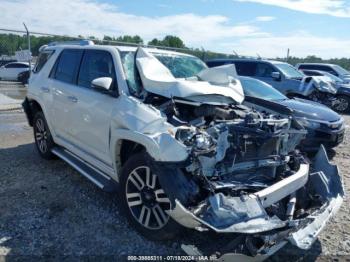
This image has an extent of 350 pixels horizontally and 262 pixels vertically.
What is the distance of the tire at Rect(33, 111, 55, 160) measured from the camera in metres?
6.06

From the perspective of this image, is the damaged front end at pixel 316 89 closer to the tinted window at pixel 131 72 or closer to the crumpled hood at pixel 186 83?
the crumpled hood at pixel 186 83

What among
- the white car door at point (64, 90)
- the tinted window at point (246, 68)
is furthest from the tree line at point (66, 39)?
the white car door at point (64, 90)

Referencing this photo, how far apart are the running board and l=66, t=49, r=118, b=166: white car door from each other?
0.59 feet

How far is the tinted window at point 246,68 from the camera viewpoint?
41.4 feet

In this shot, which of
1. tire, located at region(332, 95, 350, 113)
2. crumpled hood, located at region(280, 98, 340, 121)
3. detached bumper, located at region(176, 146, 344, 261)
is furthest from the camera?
tire, located at region(332, 95, 350, 113)

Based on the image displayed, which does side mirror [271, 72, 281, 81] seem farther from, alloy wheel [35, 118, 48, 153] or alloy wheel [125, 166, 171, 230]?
alloy wheel [125, 166, 171, 230]

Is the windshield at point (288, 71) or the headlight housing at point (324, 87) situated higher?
the windshield at point (288, 71)

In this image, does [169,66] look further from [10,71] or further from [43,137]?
[10,71]

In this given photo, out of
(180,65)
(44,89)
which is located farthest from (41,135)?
(180,65)

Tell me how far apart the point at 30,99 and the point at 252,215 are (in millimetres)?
5008

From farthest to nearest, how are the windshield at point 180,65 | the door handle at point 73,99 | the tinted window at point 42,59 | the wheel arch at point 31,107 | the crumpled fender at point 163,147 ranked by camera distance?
the wheel arch at point 31,107, the tinted window at point 42,59, the windshield at point 180,65, the door handle at point 73,99, the crumpled fender at point 163,147

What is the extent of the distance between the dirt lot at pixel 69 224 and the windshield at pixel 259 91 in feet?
8.07

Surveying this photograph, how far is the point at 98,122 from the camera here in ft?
14.3

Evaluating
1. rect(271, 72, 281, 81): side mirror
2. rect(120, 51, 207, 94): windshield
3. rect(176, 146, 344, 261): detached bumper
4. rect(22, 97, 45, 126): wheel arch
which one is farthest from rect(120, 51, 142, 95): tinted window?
rect(271, 72, 281, 81): side mirror
